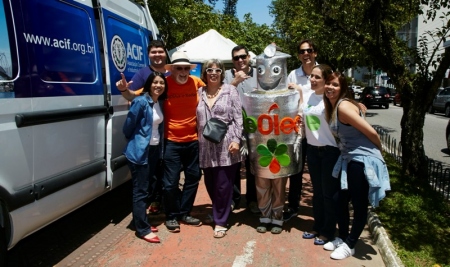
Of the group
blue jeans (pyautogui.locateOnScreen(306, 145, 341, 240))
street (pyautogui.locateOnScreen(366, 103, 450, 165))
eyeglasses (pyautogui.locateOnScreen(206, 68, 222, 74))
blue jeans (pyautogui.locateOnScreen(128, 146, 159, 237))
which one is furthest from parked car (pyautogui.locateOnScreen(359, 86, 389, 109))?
Result: blue jeans (pyautogui.locateOnScreen(128, 146, 159, 237))

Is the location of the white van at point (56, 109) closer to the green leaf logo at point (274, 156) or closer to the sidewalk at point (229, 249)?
the sidewalk at point (229, 249)

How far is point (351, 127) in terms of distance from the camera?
3.54 metres

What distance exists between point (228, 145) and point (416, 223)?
240 cm

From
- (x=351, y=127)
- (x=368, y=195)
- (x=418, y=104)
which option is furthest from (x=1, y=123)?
(x=418, y=104)

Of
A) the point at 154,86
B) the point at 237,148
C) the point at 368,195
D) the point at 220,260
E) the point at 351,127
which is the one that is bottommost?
the point at 220,260

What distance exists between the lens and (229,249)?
4.11 m

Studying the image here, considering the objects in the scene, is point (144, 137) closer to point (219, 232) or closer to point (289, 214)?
point (219, 232)

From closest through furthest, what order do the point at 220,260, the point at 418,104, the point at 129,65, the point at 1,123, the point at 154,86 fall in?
the point at 1,123
the point at 220,260
the point at 154,86
the point at 129,65
the point at 418,104

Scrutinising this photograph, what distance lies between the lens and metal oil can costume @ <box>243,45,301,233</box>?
4117 millimetres

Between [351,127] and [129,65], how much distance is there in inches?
112

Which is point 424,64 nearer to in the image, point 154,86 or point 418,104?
point 418,104

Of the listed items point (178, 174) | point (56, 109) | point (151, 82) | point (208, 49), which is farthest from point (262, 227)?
point (208, 49)

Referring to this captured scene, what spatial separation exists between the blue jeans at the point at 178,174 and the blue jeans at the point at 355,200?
1.57m

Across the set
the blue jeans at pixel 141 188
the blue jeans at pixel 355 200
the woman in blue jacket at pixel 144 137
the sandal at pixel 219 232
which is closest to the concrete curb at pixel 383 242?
the blue jeans at pixel 355 200
